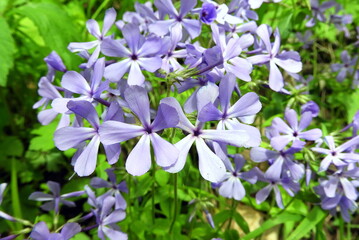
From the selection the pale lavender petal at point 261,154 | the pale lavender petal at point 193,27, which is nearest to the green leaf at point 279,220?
the pale lavender petal at point 261,154

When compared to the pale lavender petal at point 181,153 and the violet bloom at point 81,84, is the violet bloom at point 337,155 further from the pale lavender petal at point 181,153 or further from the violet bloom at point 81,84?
the violet bloom at point 81,84

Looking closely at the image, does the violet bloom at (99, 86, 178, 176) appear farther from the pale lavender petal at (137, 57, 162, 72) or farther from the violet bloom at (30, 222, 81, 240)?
the violet bloom at (30, 222, 81, 240)

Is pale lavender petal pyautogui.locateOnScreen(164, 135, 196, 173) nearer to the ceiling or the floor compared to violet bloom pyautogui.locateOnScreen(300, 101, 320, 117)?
nearer to the ceiling

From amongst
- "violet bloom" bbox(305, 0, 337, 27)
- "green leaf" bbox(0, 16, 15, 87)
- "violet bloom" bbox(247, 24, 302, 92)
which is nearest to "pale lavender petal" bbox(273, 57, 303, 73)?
"violet bloom" bbox(247, 24, 302, 92)

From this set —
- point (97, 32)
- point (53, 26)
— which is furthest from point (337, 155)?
point (53, 26)

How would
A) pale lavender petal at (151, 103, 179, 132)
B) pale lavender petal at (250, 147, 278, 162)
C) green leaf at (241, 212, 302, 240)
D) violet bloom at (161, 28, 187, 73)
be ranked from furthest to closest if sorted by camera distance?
green leaf at (241, 212, 302, 240), pale lavender petal at (250, 147, 278, 162), violet bloom at (161, 28, 187, 73), pale lavender petal at (151, 103, 179, 132)

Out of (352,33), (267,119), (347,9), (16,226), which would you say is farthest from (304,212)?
(352,33)

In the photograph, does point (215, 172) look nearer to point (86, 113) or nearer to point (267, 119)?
point (86, 113)
